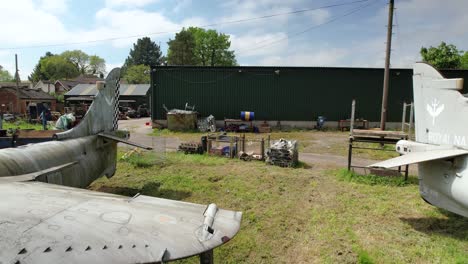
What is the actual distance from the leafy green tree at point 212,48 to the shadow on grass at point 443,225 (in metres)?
76.8

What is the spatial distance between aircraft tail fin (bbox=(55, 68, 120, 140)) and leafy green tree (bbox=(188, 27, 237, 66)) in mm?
73120

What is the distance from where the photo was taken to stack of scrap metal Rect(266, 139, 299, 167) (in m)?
13.5

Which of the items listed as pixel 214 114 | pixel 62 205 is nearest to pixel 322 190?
pixel 62 205

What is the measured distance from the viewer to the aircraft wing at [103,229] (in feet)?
8.61

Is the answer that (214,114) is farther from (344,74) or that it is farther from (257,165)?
(257,165)

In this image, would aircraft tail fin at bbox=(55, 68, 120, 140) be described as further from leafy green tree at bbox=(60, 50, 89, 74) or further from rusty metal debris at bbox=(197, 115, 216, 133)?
leafy green tree at bbox=(60, 50, 89, 74)

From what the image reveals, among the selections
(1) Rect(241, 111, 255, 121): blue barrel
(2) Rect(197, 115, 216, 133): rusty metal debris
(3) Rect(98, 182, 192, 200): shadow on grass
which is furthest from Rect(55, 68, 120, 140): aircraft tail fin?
(1) Rect(241, 111, 255, 121): blue barrel

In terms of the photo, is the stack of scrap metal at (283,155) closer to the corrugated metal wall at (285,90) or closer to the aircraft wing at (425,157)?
the aircraft wing at (425,157)

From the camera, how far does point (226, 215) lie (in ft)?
11.7

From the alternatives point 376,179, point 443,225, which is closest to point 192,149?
point 376,179

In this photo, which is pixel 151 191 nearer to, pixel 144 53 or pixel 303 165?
pixel 303 165

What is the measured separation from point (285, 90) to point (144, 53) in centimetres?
11000

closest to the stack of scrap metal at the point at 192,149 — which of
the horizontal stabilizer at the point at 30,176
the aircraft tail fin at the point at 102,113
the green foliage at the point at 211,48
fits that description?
the aircraft tail fin at the point at 102,113

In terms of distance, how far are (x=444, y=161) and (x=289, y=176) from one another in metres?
5.63
